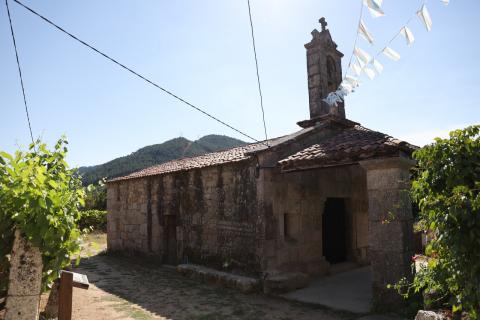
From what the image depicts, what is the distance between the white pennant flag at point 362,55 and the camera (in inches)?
151

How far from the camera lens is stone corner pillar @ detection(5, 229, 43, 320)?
322 cm

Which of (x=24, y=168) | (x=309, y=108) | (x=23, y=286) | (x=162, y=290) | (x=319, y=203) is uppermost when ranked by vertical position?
(x=309, y=108)

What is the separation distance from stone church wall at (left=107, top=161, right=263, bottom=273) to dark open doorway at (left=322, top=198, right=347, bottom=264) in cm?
272

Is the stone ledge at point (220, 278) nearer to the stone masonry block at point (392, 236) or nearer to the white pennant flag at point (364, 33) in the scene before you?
the stone masonry block at point (392, 236)

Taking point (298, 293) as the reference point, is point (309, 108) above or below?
above

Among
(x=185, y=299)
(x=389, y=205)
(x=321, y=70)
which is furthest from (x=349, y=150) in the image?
(x=185, y=299)

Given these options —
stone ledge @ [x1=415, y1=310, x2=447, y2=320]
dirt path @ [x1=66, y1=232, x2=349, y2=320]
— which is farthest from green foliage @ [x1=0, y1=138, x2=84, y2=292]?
stone ledge @ [x1=415, y1=310, x2=447, y2=320]

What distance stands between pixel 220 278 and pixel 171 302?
1.44m

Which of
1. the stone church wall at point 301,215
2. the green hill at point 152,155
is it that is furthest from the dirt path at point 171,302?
the green hill at point 152,155

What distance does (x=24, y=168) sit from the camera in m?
3.36

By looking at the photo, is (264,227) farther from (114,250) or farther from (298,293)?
(114,250)

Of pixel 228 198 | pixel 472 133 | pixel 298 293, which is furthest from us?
pixel 228 198

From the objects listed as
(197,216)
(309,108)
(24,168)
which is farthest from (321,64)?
(24,168)

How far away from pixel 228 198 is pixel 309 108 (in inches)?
140
